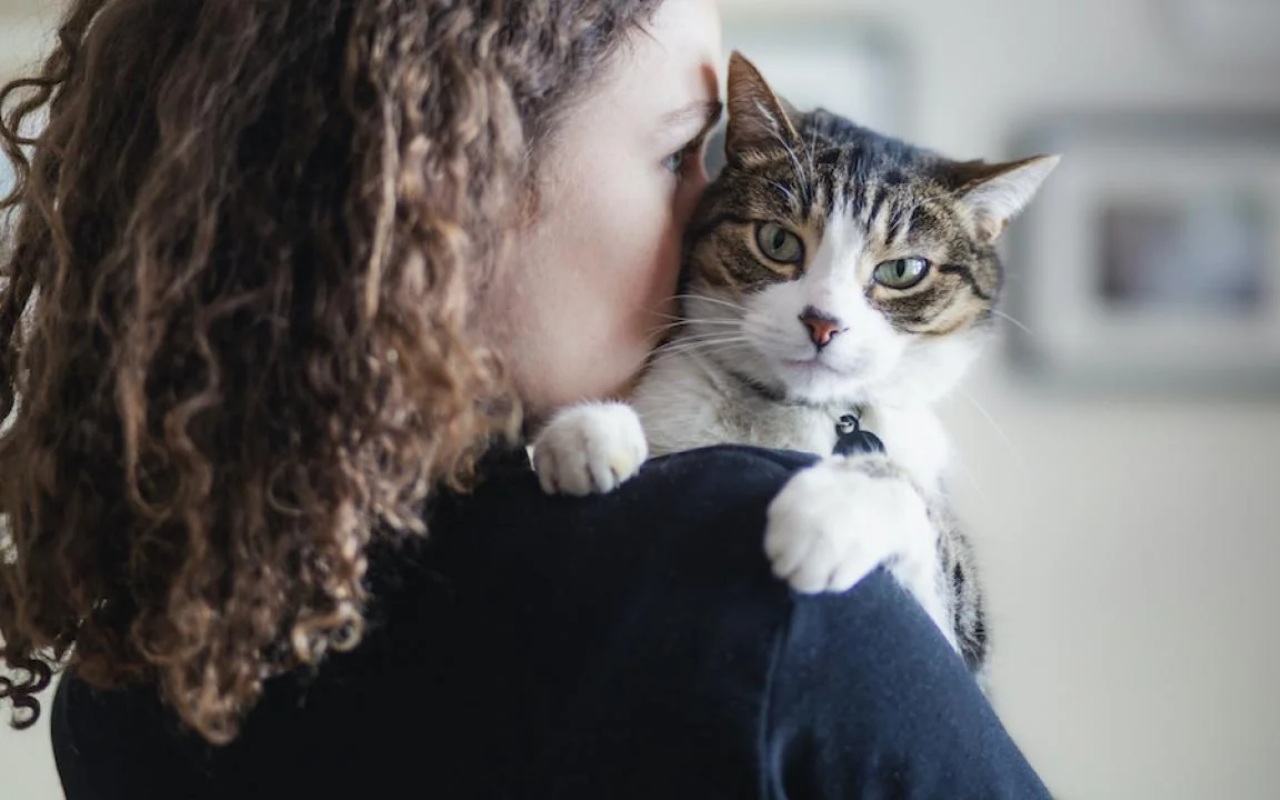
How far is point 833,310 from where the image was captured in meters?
1.15

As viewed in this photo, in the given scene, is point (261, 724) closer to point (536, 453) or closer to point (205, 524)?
point (205, 524)

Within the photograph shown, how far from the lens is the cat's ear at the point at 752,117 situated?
1219mm

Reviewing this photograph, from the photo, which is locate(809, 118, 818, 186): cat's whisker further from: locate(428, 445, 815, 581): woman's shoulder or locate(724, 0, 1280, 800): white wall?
locate(724, 0, 1280, 800): white wall

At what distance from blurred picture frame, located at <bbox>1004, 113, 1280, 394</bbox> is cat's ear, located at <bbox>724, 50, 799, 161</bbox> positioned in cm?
119

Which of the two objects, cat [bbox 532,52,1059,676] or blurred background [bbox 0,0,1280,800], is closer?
cat [bbox 532,52,1059,676]

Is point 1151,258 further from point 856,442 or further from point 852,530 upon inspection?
point 852,530

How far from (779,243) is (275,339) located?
1.89 ft

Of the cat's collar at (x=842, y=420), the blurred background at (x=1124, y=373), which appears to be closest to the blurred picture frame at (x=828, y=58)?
the blurred background at (x=1124, y=373)

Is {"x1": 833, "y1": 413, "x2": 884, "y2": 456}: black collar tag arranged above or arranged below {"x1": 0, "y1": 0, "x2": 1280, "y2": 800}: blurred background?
above

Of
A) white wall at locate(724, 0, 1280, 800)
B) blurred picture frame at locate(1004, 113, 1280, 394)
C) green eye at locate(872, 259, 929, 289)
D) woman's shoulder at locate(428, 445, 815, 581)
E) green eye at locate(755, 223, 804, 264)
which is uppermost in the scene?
woman's shoulder at locate(428, 445, 815, 581)

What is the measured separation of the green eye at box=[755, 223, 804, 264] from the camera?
3.96ft

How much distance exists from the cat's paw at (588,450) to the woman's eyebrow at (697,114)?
24 centimetres

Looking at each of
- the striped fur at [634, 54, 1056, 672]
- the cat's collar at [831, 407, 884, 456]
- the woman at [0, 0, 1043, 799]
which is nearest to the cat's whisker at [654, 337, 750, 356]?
the striped fur at [634, 54, 1056, 672]

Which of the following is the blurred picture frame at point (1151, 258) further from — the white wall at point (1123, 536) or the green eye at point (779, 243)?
the green eye at point (779, 243)
